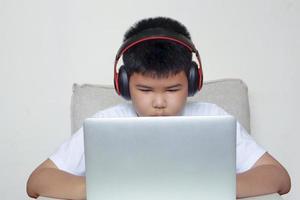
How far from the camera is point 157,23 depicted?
104 centimetres

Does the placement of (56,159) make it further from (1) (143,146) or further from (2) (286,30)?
(2) (286,30)

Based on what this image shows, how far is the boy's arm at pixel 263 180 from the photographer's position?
0.85 metres

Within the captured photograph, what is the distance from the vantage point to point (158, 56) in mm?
1012

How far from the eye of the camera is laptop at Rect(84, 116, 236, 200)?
680 mm

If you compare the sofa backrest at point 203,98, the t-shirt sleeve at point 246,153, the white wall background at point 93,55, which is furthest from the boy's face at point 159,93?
the white wall background at point 93,55

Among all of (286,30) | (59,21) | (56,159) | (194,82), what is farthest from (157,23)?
(286,30)

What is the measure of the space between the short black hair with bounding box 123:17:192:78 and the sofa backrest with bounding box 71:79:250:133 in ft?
1.07

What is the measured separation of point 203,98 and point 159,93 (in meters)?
0.37

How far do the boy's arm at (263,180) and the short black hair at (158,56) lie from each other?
28 cm

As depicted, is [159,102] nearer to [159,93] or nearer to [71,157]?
[159,93]

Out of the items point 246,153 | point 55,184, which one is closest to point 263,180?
point 246,153

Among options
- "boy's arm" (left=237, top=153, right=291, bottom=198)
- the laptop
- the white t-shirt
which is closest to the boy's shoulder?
the white t-shirt

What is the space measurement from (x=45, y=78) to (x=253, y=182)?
92cm

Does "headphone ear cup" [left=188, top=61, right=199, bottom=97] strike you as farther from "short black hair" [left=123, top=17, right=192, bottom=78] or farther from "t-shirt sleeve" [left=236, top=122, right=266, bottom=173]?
"t-shirt sleeve" [left=236, top=122, right=266, bottom=173]
